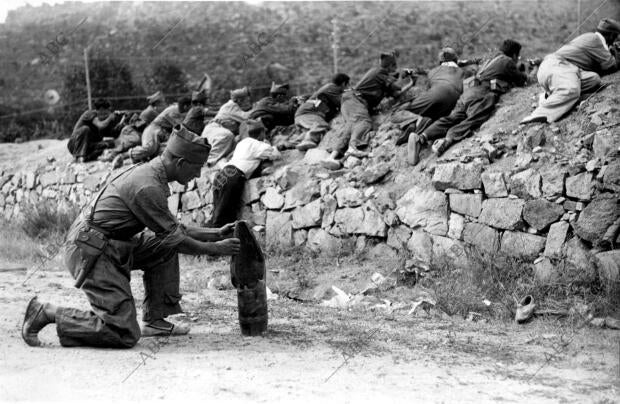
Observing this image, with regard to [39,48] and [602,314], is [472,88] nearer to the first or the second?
[602,314]

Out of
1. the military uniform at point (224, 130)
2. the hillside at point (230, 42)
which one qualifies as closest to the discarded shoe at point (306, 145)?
the military uniform at point (224, 130)

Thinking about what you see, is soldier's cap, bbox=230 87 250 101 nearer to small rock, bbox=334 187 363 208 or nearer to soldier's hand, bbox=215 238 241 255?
small rock, bbox=334 187 363 208

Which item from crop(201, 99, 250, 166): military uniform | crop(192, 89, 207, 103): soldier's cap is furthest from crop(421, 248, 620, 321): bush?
crop(192, 89, 207, 103): soldier's cap

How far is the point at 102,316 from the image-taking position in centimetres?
470

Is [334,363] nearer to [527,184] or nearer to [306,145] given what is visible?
[527,184]

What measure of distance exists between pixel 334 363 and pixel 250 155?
5706 mm

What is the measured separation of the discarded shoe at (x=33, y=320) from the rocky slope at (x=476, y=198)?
3.78 m

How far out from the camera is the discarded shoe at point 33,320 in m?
4.75

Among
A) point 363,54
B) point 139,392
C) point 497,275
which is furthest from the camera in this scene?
point 363,54

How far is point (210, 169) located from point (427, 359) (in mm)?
6752

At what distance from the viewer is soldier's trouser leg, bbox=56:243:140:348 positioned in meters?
4.70

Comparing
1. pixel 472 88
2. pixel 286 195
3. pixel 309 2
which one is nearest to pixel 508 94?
pixel 472 88

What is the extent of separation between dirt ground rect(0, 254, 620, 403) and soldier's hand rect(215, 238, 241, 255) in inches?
26.3

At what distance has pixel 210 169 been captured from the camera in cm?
1074
